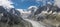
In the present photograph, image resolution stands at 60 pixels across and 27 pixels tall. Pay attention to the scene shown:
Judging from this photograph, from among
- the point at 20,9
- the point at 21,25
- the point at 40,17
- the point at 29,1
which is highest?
the point at 29,1

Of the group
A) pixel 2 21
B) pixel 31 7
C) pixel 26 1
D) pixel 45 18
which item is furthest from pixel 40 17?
pixel 2 21

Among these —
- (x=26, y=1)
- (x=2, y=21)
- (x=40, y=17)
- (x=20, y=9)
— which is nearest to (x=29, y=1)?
(x=26, y=1)

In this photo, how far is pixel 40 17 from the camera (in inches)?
60.5

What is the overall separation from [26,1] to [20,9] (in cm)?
14

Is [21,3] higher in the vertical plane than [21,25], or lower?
higher

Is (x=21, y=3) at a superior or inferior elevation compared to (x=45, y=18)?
superior

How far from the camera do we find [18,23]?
150cm

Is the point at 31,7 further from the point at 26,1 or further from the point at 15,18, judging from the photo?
the point at 15,18

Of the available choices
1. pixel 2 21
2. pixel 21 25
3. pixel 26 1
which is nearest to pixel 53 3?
pixel 26 1

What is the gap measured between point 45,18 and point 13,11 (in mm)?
462

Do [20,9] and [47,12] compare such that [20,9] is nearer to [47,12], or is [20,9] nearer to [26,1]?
[26,1]

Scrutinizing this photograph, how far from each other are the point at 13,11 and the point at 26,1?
232 mm

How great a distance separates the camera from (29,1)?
1542mm

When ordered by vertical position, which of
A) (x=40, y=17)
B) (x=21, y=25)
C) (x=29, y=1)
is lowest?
(x=21, y=25)
